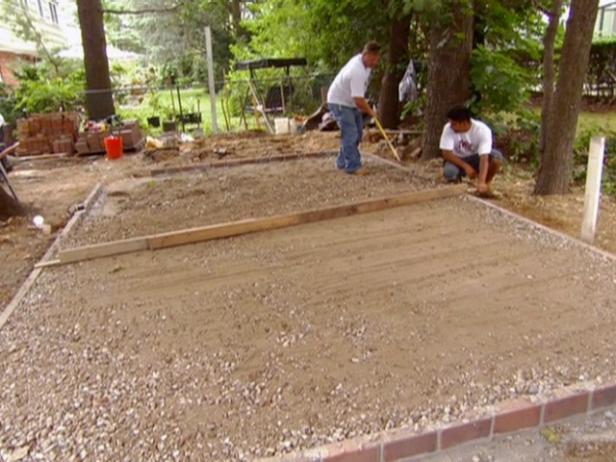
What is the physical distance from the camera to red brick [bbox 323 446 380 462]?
1.87 m

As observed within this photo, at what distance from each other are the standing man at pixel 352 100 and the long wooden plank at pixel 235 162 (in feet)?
3.42

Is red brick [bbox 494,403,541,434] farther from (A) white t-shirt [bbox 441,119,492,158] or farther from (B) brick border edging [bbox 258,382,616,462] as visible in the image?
(A) white t-shirt [bbox 441,119,492,158]

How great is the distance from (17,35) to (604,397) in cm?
1891

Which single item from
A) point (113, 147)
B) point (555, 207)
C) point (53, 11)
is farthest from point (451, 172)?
point (53, 11)

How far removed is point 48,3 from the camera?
2278 cm

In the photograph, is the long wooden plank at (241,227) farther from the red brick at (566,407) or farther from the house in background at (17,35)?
the house in background at (17,35)

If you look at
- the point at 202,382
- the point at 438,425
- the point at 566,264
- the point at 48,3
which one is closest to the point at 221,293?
the point at 202,382

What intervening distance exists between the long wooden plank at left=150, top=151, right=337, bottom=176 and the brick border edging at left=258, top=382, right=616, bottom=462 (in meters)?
5.42

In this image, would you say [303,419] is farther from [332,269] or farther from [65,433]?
[332,269]

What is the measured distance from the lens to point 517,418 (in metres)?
2.05

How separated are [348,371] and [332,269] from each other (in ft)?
3.85

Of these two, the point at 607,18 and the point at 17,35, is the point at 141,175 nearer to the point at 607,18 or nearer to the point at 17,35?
the point at 17,35

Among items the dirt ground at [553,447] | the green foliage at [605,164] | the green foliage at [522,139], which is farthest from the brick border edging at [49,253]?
the green foliage at [605,164]

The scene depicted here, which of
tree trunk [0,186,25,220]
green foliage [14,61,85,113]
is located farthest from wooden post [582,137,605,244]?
green foliage [14,61,85,113]
